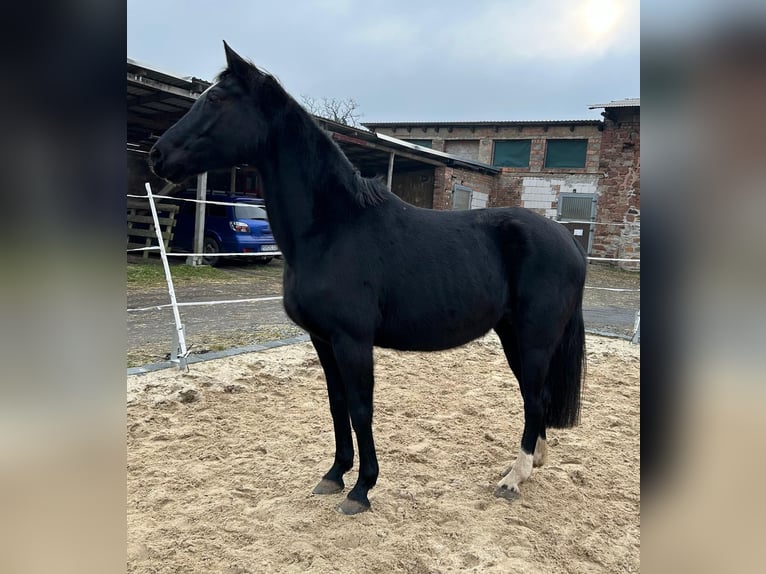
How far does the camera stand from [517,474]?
2.42 m

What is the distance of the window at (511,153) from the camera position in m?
18.3

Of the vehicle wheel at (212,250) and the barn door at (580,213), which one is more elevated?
the barn door at (580,213)

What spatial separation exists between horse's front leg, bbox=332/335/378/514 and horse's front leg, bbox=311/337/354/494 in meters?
0.17

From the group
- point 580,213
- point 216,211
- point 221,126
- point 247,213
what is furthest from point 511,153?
point 221,126

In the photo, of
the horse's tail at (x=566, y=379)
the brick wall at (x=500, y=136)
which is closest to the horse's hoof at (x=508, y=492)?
the horse's tail at (x=566, y=379)

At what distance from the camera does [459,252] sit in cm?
235

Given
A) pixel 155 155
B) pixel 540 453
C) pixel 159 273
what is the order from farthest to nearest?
pixel 159 273
pixel 540 453
pixel 155 155

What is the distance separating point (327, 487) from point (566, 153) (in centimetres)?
1755

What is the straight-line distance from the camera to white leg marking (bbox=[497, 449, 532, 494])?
2.39m

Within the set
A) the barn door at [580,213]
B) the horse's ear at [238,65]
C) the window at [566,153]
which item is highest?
the window at [566,153]

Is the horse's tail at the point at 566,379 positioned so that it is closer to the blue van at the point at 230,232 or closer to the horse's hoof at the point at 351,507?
the horse's hoof at the point at 351,507

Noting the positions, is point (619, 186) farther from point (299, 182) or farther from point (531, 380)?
point (299, 182)
